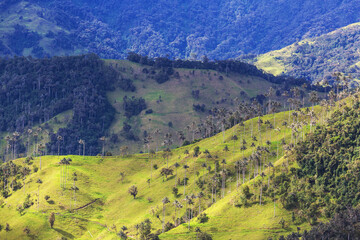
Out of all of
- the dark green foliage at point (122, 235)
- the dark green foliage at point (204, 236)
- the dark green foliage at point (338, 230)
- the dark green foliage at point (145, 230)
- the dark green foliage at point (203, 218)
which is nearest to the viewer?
the dark green foliage at point (338, 230)

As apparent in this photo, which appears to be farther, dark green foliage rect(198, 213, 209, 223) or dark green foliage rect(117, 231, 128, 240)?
dark green foliage rect(198, 213, 209, 223)

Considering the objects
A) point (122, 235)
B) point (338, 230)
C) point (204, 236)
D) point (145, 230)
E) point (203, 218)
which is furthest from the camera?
point (203, 218)

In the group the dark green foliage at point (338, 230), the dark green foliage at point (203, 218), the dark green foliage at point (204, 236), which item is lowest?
the dark green foliage at point (204, 236)

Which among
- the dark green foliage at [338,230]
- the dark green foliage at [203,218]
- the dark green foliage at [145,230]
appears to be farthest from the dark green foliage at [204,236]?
the dark green foliage at [338,230]

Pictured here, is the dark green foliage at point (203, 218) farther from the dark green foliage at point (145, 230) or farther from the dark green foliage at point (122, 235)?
the dark green foliage at point (122, 235)

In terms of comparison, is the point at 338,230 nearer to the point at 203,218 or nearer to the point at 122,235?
the point at 203,218

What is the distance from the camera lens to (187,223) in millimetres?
199375

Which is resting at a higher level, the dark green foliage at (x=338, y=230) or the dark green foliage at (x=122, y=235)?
the dark green foliage at (x=338, y=230)

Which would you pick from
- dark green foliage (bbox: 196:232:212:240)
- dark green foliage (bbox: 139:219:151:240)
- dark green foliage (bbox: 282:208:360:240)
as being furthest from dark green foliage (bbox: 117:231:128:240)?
dark green foliage (bbox: 282:208:360:240)

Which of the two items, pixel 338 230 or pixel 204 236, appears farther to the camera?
pixel 204 236

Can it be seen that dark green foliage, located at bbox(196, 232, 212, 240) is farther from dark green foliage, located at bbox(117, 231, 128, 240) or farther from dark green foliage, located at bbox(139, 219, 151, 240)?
dark green foliage, located at bbox(117, 231, 128, 240)

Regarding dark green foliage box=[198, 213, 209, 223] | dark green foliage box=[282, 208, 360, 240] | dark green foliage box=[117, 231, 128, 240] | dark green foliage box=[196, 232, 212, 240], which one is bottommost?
dark green foliage box=[117, 231, 128, 240]

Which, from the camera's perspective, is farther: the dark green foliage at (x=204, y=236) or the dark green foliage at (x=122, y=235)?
the dark green foliage at (x=122, y=235)

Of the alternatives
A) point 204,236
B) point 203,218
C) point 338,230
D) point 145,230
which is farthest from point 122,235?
point 338,230
